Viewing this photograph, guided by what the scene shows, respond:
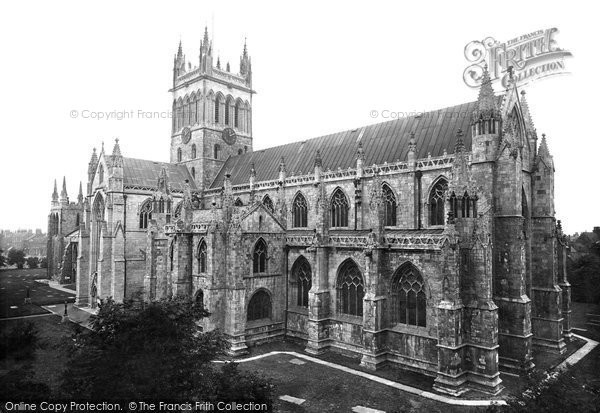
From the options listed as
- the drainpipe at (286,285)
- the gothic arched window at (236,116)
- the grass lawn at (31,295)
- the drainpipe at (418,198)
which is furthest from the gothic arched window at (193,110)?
the drainpipe at (418,198)

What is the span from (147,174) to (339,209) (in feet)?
79.6

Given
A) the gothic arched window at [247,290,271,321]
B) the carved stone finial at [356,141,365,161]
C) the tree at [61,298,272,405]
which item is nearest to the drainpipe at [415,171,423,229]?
the carved stone finial at [356,141,365,161]

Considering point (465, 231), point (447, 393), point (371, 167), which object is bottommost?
point (447, 393)

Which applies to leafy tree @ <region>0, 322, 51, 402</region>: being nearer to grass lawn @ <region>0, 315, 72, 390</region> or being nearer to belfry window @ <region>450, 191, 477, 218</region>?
grass lawn @ <region>0, 315, 72, 390</region>

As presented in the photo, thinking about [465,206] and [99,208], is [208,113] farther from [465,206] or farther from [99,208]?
[465,206]

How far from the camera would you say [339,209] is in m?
33.5

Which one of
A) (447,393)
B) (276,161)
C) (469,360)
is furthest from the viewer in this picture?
(276,161)

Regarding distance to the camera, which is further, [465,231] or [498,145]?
[498,145]

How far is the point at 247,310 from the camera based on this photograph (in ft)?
95.2

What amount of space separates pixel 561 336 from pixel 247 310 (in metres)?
22.6

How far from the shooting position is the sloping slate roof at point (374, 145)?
29.3 metres

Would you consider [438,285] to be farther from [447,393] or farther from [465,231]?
[447,393]

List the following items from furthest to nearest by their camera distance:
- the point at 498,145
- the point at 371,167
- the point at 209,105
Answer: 1. the point at 209,105
2. the point at 371,167
3. the point at 498,145

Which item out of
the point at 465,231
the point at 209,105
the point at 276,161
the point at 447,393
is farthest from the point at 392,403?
the point at 209,105
